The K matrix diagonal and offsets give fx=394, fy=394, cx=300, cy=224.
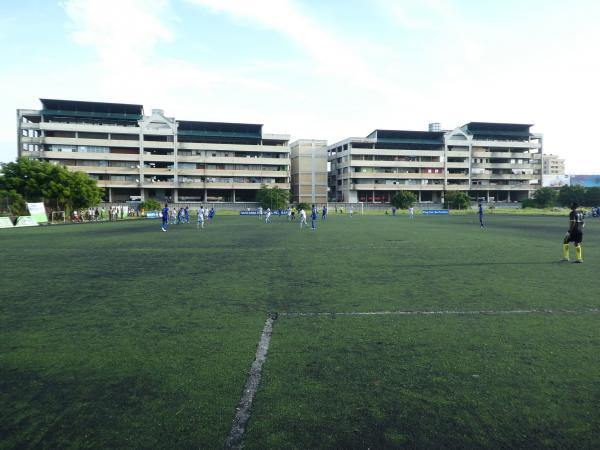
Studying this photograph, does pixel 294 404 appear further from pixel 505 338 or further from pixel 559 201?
pixel 559 201

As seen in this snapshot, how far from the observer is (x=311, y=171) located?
89.0 metres

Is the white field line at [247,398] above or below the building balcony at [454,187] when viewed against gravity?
below

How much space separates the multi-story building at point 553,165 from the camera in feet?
605

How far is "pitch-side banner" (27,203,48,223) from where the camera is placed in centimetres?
3750

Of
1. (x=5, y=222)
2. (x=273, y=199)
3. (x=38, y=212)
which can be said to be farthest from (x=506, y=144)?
(x=5, y=222)

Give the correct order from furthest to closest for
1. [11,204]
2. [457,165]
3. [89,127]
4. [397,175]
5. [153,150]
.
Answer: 1. [457,165]
2. [397,175]
3. [153,150]
4. [89,127]
5. [11,204]

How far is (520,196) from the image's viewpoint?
9644 centimetres

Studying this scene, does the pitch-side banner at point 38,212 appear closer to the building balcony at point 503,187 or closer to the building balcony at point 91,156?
the building balcony at point 91,156

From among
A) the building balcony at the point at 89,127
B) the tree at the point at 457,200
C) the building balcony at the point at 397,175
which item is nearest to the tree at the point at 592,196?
the tree at the point at 457,200

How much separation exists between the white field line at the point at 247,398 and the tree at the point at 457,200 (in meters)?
78.2

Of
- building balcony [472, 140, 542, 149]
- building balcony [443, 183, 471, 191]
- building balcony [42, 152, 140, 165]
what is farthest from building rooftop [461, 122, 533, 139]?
building balcony [42, 152, 140, 165]

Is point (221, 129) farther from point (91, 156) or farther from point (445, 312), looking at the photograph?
point (445, 312)

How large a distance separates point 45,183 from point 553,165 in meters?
211

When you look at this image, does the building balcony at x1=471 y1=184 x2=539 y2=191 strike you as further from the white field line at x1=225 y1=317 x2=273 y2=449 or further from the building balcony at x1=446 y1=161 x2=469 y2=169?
the white field line at x1=225 y1=317 x2=273 y2=449
